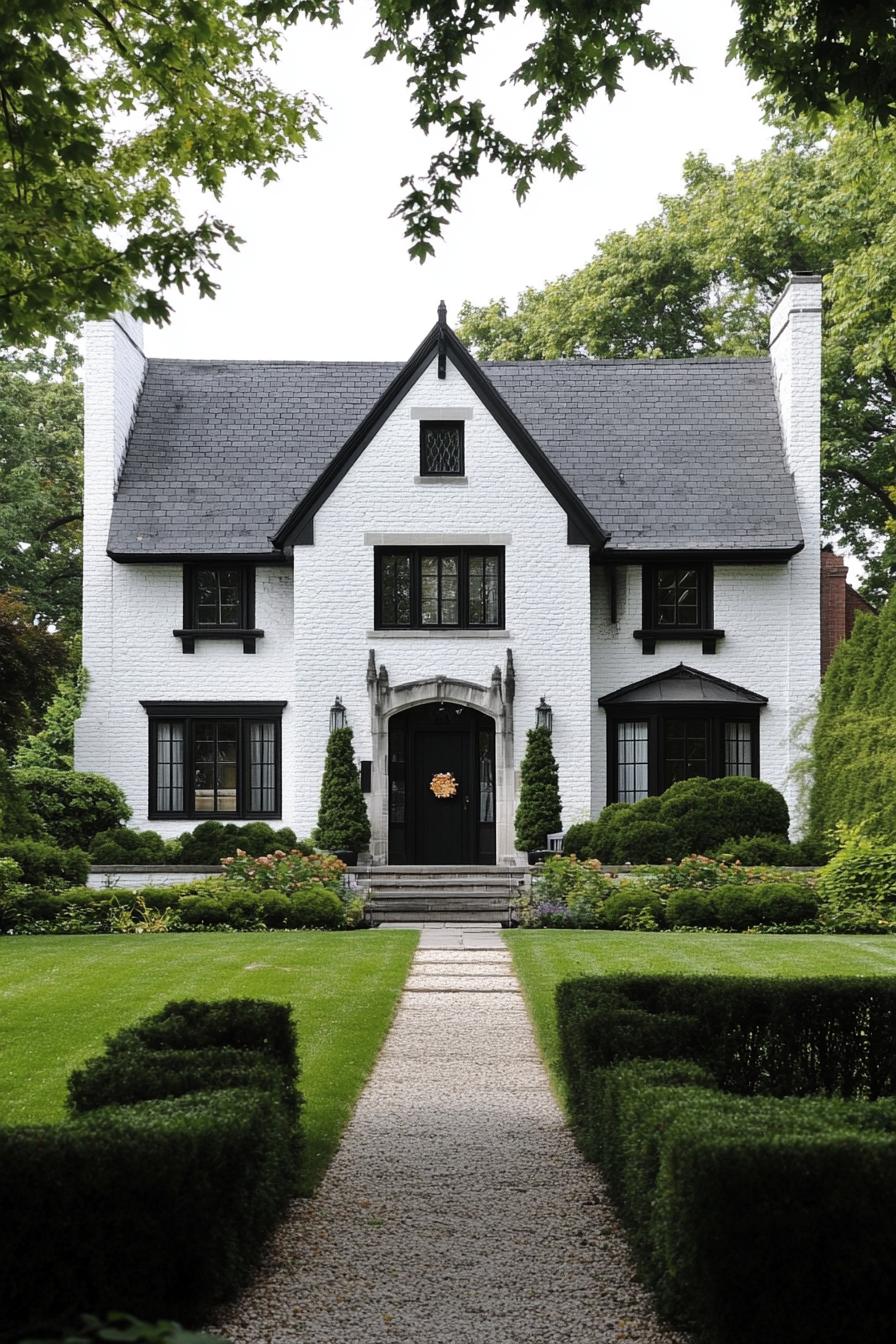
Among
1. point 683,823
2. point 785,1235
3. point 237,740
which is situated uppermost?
point 237,740

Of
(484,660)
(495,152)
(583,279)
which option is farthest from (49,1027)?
(583,279)

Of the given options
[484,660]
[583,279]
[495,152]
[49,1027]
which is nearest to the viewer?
[495,152]

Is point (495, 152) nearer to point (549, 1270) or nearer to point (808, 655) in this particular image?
point (549, 1270)

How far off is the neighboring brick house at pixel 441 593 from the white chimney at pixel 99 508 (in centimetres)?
5

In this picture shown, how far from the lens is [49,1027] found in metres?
11.1

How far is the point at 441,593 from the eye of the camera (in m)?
25.3

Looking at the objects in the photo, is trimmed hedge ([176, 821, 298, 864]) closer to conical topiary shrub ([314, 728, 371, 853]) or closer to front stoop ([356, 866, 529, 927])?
conical topiary shrub ([314, 728, 371, 853])

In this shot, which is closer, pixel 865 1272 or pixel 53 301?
pixel 865 1272

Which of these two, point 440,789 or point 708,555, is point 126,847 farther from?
point 708,555

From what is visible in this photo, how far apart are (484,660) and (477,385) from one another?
4737 mm

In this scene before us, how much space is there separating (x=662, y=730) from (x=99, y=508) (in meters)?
10.9

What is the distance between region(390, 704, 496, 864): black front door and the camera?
25.1 m

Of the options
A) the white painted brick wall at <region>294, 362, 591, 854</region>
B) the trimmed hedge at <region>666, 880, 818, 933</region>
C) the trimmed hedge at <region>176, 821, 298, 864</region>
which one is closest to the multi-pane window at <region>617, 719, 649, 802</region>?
the white painted brick wall at <region>294, 362, 591, 854</region>

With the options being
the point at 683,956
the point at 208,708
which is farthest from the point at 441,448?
the point at 683,956
